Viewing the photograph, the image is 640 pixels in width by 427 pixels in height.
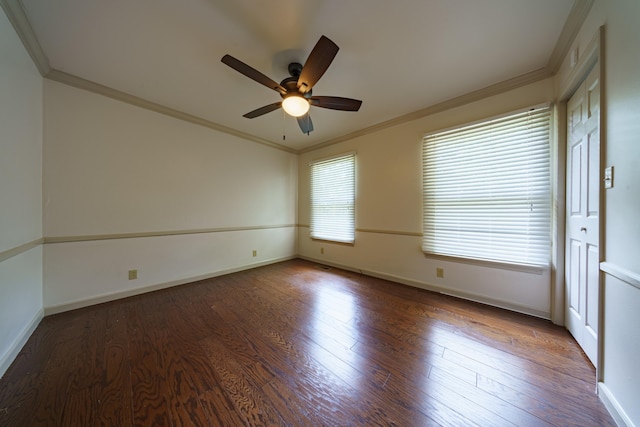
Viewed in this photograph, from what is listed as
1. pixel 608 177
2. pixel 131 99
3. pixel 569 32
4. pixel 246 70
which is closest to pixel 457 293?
pixel 608 177

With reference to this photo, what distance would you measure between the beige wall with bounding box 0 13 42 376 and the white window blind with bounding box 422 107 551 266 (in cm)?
375

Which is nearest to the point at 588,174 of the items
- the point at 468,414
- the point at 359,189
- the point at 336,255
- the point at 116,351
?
the point at 468,414

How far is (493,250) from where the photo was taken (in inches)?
87.8

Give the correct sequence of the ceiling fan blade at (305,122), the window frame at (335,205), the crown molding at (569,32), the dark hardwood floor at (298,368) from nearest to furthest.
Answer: the dark hardwood floor at (298,368), the crown molding at (569,32), the ceiling fan blade at (305,122), the window frame at (335,205)

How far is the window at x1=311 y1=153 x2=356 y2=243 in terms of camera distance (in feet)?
11.7

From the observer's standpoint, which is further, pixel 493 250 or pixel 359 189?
pixel 359 189

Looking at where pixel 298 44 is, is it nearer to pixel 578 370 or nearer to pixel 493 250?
pixel 493 250

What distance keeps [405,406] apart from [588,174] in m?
2.05

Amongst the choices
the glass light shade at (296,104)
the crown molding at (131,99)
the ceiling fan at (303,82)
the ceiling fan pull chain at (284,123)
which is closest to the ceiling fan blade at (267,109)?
the ceiling fan at (303,82)

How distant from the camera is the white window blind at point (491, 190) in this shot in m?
2.00

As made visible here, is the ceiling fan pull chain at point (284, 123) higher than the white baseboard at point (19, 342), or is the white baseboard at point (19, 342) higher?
the ceiling fan pull chain at point (284, 123)

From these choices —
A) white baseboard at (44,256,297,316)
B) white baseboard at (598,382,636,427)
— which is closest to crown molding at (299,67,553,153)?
white baseboard at (598,382,636,427)

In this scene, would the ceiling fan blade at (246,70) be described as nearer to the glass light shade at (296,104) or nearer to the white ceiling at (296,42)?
the glass light shade at (296,104)

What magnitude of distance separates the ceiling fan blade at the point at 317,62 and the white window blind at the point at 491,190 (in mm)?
1756
